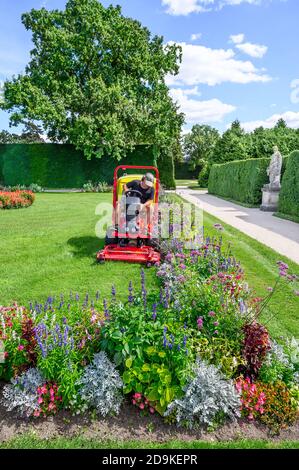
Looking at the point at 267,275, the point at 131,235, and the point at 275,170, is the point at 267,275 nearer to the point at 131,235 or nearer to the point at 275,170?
the point at 131,235

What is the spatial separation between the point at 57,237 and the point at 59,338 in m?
6.30

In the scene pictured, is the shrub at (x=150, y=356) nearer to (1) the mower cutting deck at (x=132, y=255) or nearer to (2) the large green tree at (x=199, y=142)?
(1) the mower cutting deck at (x=132, y=255)

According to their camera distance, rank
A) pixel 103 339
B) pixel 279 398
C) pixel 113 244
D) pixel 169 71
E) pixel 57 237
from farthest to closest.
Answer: pixel 169 71 < pixel 57 237 < pixel 113 244 < pixel 103 339 < pixel 279 398

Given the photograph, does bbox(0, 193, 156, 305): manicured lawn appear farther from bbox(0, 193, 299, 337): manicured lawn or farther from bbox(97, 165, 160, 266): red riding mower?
bbox(97, 165, 160, 266): red riding mower

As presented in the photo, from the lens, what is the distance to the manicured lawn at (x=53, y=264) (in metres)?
5.25

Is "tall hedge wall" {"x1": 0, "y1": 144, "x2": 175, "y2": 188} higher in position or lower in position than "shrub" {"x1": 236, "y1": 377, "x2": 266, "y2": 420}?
higher

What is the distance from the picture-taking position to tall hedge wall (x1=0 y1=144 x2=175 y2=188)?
27.5 meters

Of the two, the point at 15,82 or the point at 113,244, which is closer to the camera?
the point at 113,244

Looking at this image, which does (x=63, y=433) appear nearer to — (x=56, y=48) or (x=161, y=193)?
(x=161, y=193)

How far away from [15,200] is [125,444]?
43.5 feet

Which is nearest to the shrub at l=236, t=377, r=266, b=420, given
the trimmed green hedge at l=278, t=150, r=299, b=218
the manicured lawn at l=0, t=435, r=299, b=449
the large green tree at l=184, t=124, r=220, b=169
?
the manicured lawn at l=0, t=435, r=299, b=449

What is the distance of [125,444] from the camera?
2.40m

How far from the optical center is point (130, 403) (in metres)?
2.78

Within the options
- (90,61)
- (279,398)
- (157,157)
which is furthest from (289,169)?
(90,61)
